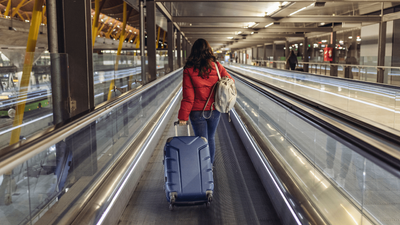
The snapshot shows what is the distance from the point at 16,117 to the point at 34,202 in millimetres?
1163

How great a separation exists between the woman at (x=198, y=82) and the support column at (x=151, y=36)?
831 cm

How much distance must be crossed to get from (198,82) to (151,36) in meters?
9.31

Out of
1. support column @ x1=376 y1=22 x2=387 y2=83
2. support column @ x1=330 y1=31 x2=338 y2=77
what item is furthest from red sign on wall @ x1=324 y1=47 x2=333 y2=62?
support column @ x1=376 y1=22 x2=387 y2=83

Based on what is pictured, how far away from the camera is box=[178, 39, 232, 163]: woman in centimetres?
419

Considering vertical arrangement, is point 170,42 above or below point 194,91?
above

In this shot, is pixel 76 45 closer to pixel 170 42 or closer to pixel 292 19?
pixel 170 42

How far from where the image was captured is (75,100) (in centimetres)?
503

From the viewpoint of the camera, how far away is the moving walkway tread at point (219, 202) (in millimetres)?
3785

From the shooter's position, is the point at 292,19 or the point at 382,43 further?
the point at 382,43

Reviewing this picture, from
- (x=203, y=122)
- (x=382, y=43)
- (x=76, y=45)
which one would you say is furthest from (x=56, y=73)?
(x=382, y=43)

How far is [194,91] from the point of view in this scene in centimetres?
434

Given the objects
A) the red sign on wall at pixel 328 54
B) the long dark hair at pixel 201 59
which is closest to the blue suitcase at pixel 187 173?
the long dark hair at pixel 201 59

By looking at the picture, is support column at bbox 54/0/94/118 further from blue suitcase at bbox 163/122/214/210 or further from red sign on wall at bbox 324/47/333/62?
red sign on wall at bbox 324/47/333/62

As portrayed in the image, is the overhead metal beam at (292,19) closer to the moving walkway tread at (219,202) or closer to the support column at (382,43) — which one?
the support column at (382,43)
